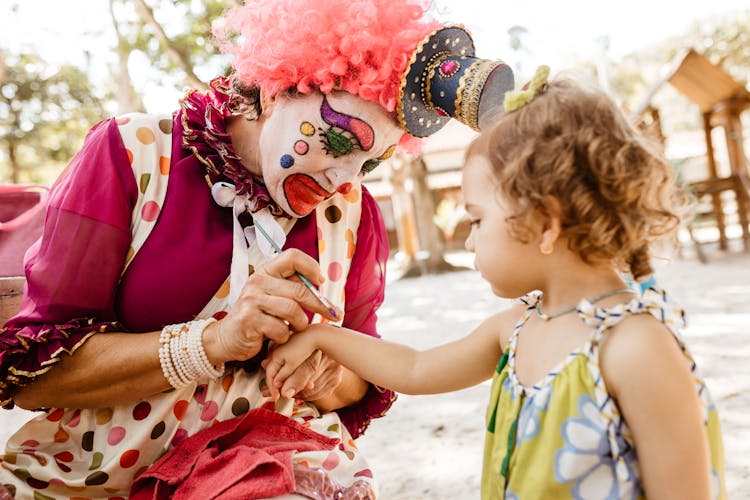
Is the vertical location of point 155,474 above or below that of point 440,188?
above

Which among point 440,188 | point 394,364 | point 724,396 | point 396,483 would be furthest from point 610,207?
point 440,188

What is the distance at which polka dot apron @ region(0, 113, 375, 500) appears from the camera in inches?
57.9

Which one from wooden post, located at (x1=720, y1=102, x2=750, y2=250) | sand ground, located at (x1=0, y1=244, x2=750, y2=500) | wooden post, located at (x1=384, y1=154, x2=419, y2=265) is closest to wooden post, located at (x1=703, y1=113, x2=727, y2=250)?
wooden post, located at (x1=720, y1=102, x2=750, y2=250)

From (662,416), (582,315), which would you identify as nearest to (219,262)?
(582,315)

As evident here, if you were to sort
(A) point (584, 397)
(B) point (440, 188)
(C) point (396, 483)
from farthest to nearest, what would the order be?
(B) point (440, 188)
(C) point (396, 483)
(A) point (584, 397)

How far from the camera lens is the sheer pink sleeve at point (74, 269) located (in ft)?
4.48

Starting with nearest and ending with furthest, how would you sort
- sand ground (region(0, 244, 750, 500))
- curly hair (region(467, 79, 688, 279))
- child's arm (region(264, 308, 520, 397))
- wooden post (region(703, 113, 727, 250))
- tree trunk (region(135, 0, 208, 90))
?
curly hair (region(467, 79, 688, 279)) < child's arm (region(264, 308, 520, 397)) < sand ground (region(0, 244, 750, 500)) < tree trunk (region(135, 0, 208, 90)) < wooden post (region(703, 113, 727, 250))

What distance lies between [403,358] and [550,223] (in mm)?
495

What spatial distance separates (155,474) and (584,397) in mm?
909

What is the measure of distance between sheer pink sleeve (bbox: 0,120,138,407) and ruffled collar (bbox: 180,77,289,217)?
0.62 feet

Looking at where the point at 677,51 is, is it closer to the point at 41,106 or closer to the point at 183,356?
the point at 41,106

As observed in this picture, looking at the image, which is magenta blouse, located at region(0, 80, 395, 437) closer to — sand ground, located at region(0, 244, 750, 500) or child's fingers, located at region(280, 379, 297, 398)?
child's fingers, located at region(280, 379, 297, 398)

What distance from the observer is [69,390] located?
1.41 metres

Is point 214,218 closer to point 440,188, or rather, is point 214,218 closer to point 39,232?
point 39,232
